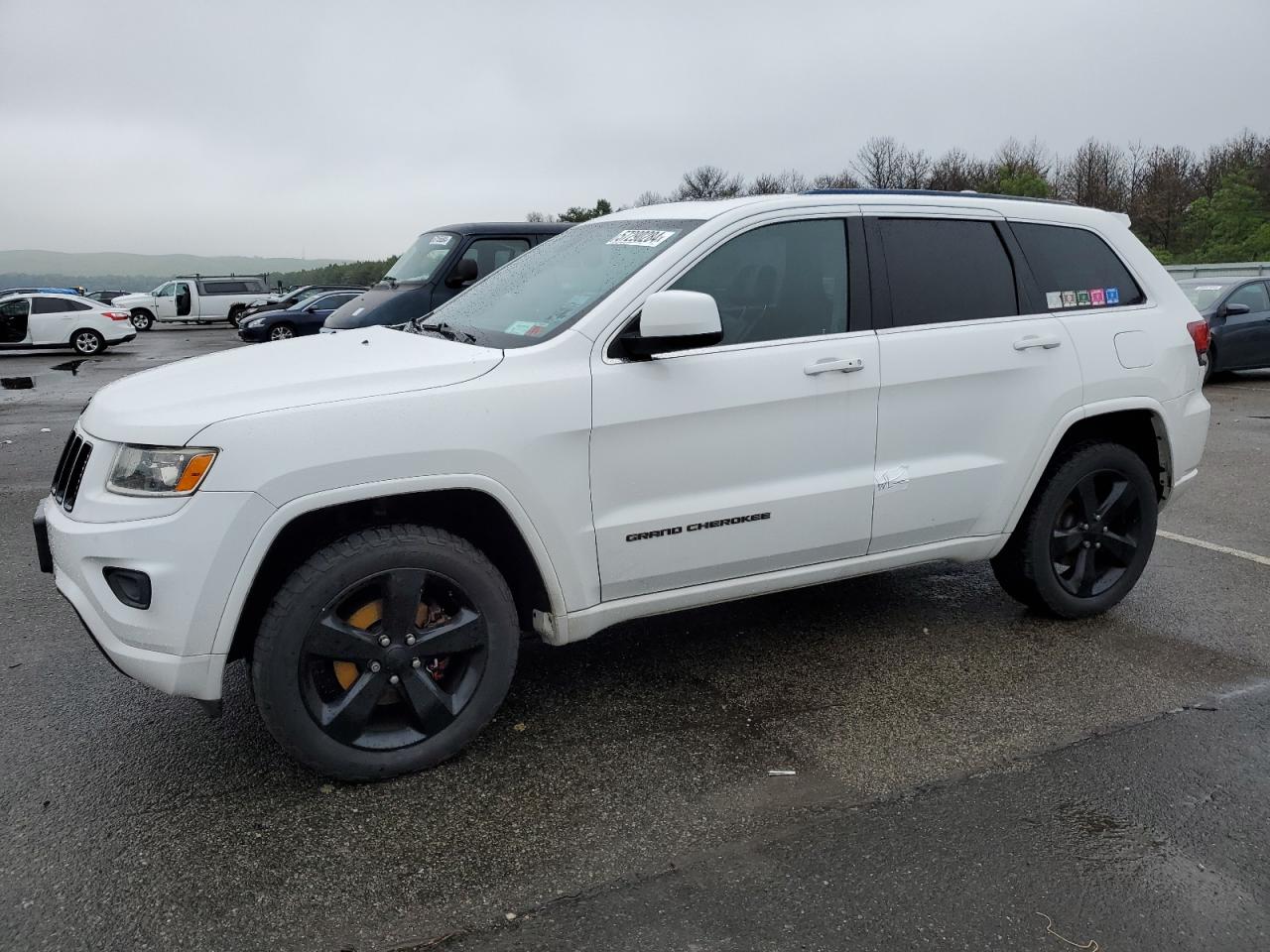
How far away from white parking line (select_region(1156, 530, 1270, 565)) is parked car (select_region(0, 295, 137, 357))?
82.5 feet

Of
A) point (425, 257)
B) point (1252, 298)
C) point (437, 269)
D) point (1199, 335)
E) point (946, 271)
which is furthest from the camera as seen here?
point (1252, 298)

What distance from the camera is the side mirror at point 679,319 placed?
130 inches

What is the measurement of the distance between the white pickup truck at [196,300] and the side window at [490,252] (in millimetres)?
32577

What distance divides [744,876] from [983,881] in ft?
2.08

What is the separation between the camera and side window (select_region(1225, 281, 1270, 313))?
47.0ft

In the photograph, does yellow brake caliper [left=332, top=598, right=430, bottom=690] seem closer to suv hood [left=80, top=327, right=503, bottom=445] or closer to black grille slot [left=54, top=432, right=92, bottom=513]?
suv hood [left=80, top=327, right=503, bottom=445]

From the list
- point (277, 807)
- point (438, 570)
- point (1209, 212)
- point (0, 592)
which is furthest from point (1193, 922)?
point (1209, 212)

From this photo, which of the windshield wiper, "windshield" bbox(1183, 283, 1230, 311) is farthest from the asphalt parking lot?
"windshield" bbox(1183, 283, 1230, 311)

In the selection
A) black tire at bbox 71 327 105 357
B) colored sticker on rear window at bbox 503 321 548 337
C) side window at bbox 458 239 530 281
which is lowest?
black tire at bbox 71 327 105 357

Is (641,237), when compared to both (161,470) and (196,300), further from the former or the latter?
(196,300)

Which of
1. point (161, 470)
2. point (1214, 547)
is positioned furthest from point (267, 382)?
point (1214, 547)

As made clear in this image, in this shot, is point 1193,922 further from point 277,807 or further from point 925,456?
point 277,807

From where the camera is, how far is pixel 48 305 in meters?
25.0

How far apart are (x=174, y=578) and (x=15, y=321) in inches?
1011
